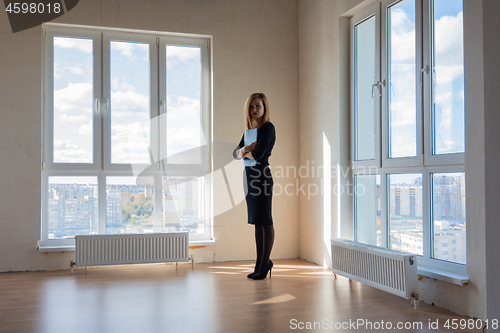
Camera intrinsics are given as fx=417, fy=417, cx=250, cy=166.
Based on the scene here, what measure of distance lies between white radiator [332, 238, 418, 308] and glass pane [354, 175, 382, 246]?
1.01 feet

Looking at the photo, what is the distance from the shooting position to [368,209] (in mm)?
3855

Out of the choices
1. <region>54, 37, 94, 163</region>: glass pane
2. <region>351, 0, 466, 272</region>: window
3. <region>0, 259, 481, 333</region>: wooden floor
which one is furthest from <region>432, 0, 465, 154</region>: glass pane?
<region>54, 37, 94, 163</region>: glass pane

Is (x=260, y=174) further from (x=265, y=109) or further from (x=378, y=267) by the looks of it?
(x=378, y=267)

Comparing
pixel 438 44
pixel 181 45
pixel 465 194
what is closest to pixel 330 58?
pixel 438 44

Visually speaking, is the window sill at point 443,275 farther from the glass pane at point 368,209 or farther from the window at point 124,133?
the window at point 124,133

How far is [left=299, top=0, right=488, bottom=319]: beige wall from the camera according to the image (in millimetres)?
2635

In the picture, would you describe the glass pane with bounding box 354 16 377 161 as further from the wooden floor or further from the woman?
the wooden floor

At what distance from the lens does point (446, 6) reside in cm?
301

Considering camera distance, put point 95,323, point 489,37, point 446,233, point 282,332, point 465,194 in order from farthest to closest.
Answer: point 446,233 < point 465,194 < point 95,323 < point 282,332 < point 489,37

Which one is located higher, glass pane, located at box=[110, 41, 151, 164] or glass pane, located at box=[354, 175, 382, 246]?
glass pane, located at box=[110, 41, 151, 164]

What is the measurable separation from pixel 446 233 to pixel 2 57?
432 centimetres

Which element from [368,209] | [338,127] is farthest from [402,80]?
[368,209]

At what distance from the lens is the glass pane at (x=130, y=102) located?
14.8ft

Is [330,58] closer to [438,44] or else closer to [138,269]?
[438,44]
